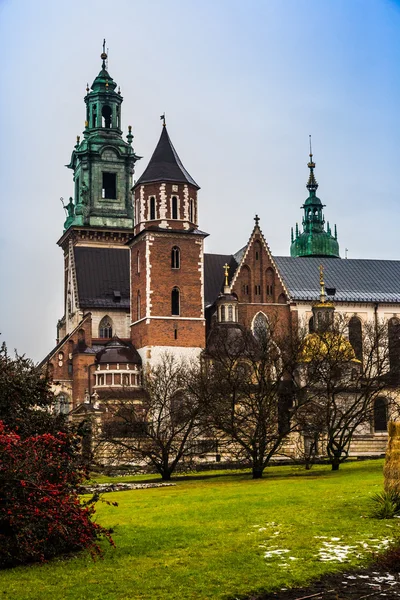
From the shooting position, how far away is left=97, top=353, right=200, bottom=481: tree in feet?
161

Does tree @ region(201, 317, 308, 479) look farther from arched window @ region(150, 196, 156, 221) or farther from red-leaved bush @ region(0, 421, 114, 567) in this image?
red-leaved bush @ region(0, 421, 114, 567)

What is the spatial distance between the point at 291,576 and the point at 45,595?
4045mm

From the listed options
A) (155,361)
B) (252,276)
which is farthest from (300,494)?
(252,276)

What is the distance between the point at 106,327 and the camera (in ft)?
258

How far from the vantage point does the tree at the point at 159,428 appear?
48.9m

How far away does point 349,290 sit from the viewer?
275ft

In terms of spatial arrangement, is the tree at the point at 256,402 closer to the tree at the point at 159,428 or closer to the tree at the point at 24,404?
the tree at the point at 159,428

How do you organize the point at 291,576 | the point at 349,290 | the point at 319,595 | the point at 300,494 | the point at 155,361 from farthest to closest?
the point at 349,290
the point at 155,361
the point at 300,494
the point at 291,576
the point at 319,595

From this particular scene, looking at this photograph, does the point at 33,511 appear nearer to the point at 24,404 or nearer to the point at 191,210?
the point at 24,404

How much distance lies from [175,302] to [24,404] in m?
51.8

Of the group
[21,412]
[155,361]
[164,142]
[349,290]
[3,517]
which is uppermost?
[164,142]

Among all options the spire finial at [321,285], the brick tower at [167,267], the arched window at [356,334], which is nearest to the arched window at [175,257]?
the brick tower at [167,267]

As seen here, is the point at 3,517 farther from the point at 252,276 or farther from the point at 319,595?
the point at 252,276

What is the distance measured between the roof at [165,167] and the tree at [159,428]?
18186 millimetres
